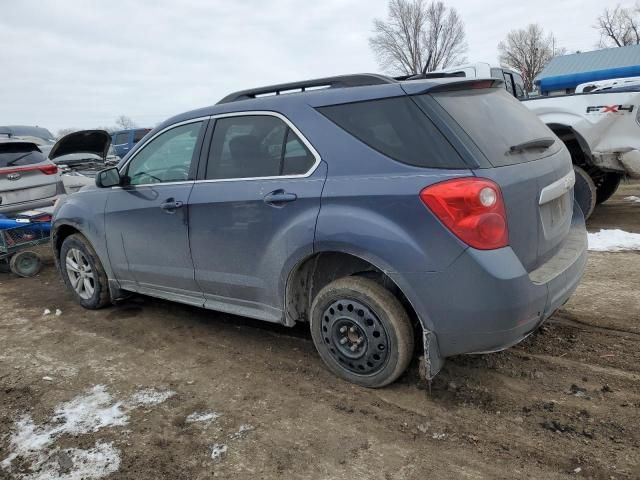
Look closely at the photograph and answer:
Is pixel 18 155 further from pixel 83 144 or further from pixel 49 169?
pixel 83 144

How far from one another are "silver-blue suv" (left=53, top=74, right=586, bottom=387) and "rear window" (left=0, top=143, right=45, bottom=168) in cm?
424

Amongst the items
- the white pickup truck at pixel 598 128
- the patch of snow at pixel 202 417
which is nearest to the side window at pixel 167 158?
the patch of snow at pixel 202 417

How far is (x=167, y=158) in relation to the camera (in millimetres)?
3973

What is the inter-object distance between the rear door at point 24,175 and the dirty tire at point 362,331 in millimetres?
5779

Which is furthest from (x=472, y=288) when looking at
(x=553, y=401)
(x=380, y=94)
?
(x=380, y=94)

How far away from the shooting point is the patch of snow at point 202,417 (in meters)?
2.92

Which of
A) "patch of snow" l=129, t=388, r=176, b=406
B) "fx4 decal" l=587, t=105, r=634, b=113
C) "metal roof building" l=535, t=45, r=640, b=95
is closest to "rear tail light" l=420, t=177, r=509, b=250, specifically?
"patch of snow" l=129, t=388, r=176, b=406

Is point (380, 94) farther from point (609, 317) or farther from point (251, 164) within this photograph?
point (609, 317)

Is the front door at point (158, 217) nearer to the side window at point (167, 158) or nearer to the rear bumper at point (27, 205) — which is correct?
the side window at point (167, 158)

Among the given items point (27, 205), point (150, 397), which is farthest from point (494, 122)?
point (27, 205)

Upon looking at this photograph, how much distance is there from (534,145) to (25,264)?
627 centimetres

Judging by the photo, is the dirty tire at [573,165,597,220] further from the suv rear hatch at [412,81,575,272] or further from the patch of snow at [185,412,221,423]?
the patch of snow at [185,412,221,423]

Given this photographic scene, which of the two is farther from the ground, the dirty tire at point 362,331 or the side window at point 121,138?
the side window at point 121,138

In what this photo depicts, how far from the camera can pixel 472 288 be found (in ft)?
8.24
